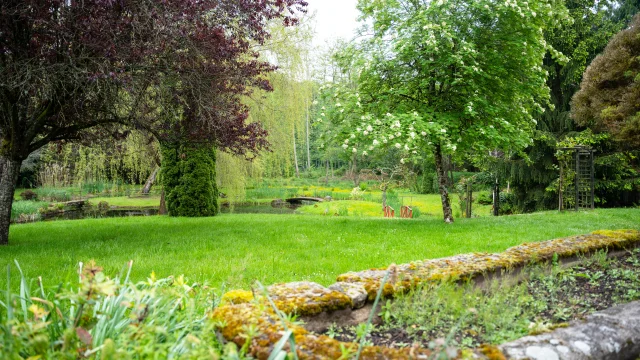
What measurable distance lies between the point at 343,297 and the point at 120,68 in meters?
5.14

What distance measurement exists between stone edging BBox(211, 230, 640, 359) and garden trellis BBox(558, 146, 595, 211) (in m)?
8.73

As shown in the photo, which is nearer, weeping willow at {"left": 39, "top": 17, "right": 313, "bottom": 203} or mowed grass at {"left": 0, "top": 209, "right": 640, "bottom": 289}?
mowed grass at {"left": 0, "top": 209, "right": 640, "bottom": 289}

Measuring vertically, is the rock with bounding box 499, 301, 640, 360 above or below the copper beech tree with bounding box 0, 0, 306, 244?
below

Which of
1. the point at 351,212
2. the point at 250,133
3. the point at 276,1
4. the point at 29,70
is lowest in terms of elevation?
the point at 351,212

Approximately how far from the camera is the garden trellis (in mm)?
11773

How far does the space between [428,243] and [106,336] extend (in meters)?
5.51

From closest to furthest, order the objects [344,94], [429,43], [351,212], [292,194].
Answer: [429,43] → [344,94] → [351,212] → [292,194]

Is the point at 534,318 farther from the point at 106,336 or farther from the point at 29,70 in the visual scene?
the point at 29,70

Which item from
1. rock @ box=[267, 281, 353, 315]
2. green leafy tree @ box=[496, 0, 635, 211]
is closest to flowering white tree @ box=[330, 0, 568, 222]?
rock @ box=[267, 281, 353, 315]

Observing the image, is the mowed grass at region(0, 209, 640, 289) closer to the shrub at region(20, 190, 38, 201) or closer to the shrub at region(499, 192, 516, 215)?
the shrub at region(499, 192, 516, 215)

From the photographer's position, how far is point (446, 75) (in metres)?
8.20

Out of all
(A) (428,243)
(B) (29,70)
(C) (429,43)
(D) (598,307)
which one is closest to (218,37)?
(B) (29,70)

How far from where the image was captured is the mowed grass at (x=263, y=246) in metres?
4.63

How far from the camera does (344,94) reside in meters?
8.76
